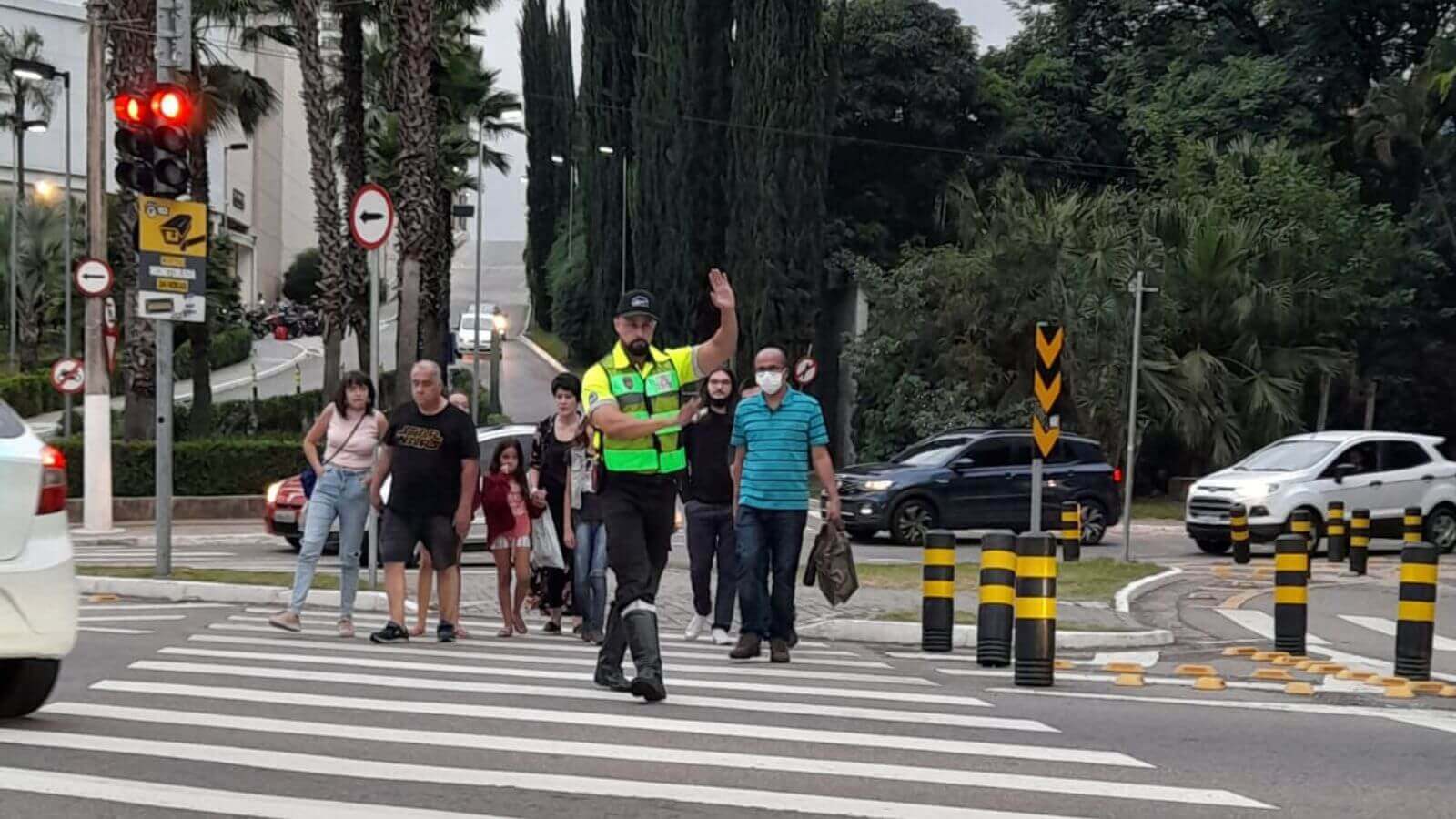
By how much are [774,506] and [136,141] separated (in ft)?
22.2

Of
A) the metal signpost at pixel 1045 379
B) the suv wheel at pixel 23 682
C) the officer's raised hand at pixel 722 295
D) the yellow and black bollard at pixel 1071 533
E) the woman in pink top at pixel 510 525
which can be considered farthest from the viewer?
the yellow and black bollard at pixel 1071 533

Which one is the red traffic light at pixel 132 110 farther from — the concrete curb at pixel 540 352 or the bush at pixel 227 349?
the concrete curb at pixel 540 352

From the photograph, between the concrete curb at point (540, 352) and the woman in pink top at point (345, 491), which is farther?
the concrete curb at point (540, 352)

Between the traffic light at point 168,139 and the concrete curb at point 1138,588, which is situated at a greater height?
the traffic light at point 168,139

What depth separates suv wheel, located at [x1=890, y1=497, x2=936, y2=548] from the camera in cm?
2541

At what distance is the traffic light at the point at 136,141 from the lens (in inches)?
577

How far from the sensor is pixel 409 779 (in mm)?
6551

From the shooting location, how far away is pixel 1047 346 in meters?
15.8

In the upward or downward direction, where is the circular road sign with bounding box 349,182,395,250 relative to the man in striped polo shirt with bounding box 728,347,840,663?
Result: upward

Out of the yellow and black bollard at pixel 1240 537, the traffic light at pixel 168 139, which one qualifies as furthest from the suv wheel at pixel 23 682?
the yellow and black bollard at pixel 1240 537

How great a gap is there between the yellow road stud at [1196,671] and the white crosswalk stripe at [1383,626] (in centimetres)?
352

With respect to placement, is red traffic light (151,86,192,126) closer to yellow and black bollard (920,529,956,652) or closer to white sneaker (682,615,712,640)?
white sneaker (682,615,712,640)

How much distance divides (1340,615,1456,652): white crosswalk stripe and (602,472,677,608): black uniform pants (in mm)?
8190

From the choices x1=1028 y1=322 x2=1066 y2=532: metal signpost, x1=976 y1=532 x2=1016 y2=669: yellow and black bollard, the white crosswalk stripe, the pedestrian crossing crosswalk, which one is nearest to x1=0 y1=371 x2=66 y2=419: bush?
x1=1028 y1=322 x2=1066 y2=532: metal signpost
